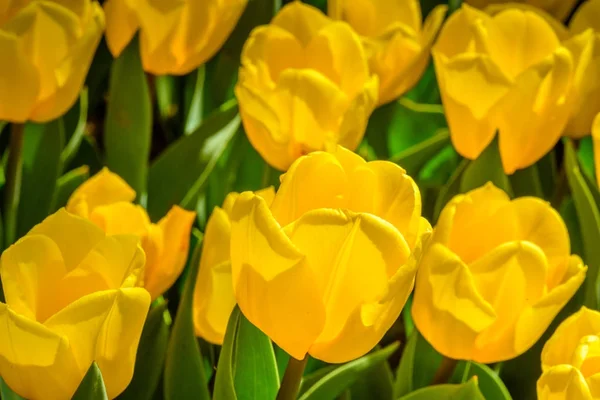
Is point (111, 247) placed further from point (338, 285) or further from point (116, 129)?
point (116, 129)

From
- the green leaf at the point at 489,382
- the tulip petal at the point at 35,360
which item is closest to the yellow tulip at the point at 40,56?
the tulip petal at the point at 35,360

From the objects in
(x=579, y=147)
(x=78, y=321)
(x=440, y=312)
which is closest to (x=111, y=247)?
(x=78, y=321)

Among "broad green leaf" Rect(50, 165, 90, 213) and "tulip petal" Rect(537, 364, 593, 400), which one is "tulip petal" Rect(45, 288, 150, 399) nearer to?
"tulip petal" Rect(537, 364, 593, 400)

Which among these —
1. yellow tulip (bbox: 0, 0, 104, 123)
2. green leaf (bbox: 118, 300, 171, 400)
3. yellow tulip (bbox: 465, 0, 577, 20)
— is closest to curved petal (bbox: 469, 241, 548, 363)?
green leaf (bbox: 118, 300, 171, 400)

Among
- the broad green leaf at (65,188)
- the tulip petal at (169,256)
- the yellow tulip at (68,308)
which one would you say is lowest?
the broad green leaf at (65,188)

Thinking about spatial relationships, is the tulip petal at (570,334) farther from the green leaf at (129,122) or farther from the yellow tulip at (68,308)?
the green leaf at (129,122)

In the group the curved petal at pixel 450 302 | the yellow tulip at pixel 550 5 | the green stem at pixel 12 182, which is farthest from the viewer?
the yellow tulip at pixel 550 5

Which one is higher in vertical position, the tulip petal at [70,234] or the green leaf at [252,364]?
the tulip petal at [70,234]

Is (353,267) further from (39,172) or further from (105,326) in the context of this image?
(39,172)

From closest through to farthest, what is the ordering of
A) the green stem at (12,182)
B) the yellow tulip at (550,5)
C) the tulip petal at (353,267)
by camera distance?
the tulip petal at (353,267)
the green stem at (12,182)
the yellow tulip at (550,5)
